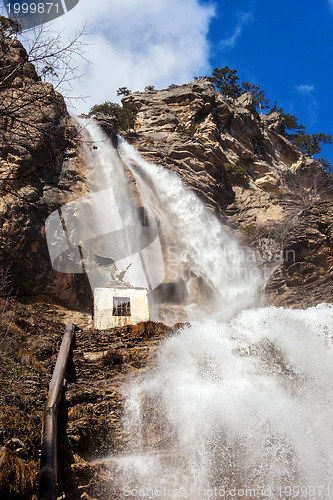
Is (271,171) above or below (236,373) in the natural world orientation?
above

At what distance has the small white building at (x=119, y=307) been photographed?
44.9 ft

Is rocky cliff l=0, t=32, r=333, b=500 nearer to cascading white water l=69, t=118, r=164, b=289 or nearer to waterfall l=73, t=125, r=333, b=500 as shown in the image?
waterfall l=73, t=125, r=333, b=500

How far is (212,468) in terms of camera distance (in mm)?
6168

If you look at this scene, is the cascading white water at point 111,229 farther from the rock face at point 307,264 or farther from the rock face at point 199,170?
the rock face at point 307,264

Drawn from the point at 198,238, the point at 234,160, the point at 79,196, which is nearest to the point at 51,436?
the point at 79,196

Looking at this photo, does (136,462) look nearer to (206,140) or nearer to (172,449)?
(172,449)

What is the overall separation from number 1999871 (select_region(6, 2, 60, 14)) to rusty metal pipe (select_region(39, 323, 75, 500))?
4837 mm

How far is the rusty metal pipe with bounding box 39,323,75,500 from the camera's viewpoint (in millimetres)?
4543

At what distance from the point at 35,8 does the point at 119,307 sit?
1122cm

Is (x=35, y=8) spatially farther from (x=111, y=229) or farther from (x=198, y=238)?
(x=198, y=238)

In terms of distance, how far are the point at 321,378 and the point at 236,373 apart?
5.65ft

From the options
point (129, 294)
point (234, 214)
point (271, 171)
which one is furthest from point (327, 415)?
point (271, 171)

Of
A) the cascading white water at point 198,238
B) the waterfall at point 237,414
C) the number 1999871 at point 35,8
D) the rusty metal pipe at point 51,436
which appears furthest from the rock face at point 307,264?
the number 1999871 at point 35,8

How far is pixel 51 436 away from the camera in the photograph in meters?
5.54
